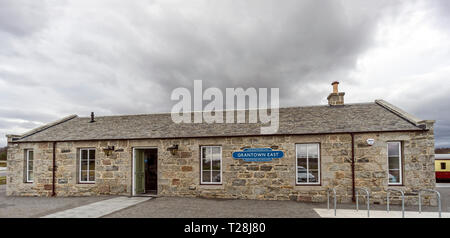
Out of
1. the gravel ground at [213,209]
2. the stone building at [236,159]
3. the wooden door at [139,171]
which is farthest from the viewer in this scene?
the wooden door at [139,171]

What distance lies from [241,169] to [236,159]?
479mm

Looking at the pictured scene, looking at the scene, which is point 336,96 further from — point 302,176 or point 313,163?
point 302,176

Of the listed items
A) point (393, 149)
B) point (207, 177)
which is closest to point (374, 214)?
point (393, 149)

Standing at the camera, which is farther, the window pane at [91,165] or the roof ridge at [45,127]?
the roof ridge at [45,127]

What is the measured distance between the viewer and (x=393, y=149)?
9.89 m

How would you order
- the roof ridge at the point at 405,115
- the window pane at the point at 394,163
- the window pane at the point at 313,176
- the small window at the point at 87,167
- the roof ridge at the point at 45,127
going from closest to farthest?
the roof ridge at the point at 405,115, the window pane at the point at 394,163, the window pane at the point at 313,176, the small window at the point at 87,167, the roof ridge at the point at 45,127

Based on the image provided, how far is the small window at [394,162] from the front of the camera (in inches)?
386

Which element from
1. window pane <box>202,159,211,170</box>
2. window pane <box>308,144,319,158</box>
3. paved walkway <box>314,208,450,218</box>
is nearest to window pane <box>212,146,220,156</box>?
window pane <box>202,159,211,170</box>

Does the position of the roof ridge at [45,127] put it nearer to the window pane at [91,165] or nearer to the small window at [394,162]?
the window pane at [91,165]

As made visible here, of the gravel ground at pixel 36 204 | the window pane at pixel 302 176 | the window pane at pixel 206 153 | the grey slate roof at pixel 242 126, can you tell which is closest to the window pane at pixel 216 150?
the window pane at pixel 206 153

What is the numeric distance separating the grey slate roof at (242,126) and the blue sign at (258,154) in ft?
2.44

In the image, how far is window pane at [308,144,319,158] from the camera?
33.9ft

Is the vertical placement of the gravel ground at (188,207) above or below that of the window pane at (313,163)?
below

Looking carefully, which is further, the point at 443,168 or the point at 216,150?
the point at 443,168
